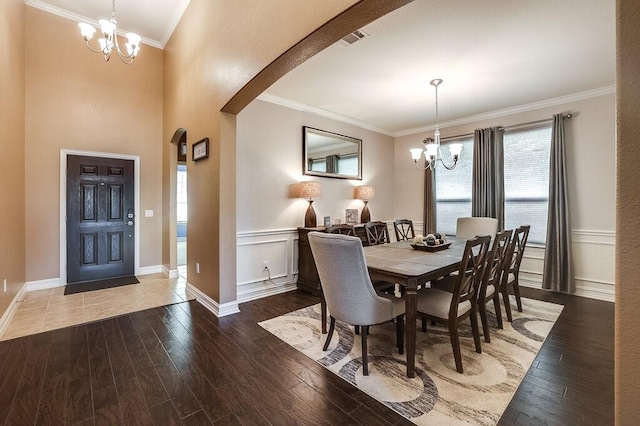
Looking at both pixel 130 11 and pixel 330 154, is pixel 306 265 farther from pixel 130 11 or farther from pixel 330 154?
pixel 130 11

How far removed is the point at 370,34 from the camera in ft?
8.31

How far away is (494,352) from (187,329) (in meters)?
2.78

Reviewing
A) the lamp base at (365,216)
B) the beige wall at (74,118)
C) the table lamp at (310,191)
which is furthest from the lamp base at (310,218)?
the beige wall at (74,118)

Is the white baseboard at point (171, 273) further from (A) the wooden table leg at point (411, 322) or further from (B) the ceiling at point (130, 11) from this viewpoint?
(A) the wooden table leg at point (411, 322)

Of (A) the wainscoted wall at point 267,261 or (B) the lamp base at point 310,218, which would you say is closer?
(A) the wainscoted wall at point 267,261

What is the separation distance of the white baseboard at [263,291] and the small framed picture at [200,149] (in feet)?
5.84

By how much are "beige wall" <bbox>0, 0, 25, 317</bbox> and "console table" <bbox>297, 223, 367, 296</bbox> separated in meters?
3.14

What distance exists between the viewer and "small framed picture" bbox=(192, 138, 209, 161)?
3.31 metres

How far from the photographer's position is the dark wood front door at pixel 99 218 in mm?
4188

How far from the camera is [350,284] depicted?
78.9 inches

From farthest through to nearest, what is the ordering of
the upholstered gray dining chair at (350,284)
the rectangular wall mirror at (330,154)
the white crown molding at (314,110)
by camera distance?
1. the rectangular wall mirror at (330,154)
2. the white crown molding at (314,110)
3. the upholstered gray dining chair at (350,284)

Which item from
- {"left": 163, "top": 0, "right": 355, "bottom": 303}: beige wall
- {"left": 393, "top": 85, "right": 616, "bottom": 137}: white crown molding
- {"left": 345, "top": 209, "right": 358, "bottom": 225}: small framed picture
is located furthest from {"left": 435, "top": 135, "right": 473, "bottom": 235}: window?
{"left": 163, "top": 0, "right": 355, "bottom": 303}: beige wall

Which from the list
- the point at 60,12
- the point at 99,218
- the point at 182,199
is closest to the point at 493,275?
the point at 99,218

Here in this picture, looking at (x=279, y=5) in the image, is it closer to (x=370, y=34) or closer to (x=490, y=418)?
(x=370, y=34)
